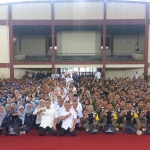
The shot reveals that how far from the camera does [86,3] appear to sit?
21469mm

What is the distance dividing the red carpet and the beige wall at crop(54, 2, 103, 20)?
15926 mm

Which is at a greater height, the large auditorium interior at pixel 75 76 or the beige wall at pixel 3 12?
the beige wall at pixel 3 12

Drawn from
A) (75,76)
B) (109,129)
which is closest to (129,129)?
(109,129)

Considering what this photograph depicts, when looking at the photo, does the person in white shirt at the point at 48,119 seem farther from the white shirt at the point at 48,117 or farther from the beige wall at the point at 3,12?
the beige wall at the point at 3,12

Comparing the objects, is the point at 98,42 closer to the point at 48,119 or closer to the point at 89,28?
the point at 89,28

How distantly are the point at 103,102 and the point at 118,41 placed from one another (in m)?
20.8

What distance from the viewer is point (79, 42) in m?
24.5

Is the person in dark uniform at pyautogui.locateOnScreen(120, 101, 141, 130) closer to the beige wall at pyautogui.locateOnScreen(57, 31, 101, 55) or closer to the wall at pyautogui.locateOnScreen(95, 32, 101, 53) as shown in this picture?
the beige wall at pyautogui.locateOnScreen(57, 31, 101, 55)

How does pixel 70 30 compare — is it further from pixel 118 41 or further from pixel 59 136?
pixel 59 136

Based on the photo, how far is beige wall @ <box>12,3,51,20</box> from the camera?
70.1ft

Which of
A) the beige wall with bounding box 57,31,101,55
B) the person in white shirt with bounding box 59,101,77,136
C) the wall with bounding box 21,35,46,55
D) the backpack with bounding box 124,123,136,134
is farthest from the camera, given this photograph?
the wall with bounding box 21,35,46,55

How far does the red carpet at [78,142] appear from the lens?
6.24m

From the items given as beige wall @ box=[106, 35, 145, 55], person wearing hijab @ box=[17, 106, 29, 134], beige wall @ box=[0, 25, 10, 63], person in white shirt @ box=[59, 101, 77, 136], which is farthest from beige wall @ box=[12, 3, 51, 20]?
person in white shirt @ box=[59, 101, 77, 136]

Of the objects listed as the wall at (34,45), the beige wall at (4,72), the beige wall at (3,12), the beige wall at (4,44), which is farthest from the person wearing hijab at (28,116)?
the wall at (34,45)
